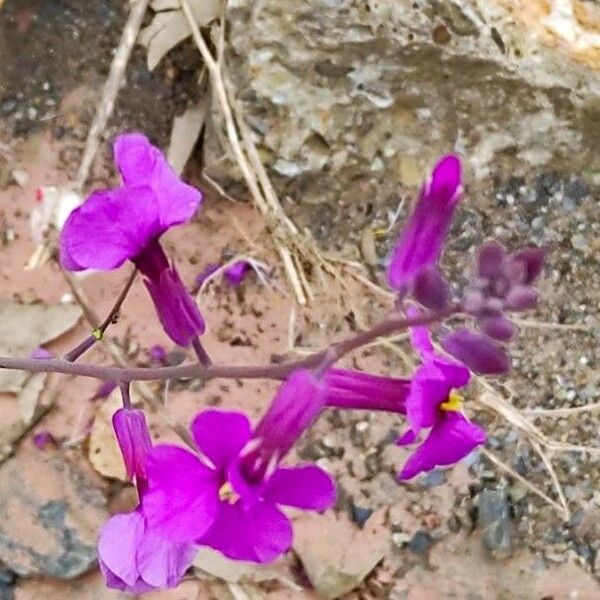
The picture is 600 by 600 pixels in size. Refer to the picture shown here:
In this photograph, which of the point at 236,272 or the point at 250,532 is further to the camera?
the point at 236,272

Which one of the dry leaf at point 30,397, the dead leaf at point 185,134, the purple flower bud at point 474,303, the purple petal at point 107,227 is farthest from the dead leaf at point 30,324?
the purple flower bud at point 474,303

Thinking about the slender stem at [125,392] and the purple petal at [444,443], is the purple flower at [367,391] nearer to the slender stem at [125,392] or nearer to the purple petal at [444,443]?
the purple petal at [444,443]

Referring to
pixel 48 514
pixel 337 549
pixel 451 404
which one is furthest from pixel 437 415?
pixel 48 514

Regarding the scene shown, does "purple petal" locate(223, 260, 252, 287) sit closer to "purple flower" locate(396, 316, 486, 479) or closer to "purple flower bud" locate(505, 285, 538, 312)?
"purple flower" locate(396, 316, 486, 479)

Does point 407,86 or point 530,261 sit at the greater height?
point 530,261

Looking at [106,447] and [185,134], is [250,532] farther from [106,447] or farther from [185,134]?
[185,134]

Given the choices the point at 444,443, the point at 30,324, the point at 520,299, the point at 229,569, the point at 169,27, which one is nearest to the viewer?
the point at 520,299

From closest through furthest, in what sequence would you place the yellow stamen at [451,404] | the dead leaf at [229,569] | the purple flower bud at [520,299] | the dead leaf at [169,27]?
the purple flower bud at [520,299], the yellow stamen at [451,404], the dead leaf at [229,569], the dead leaf at [169,27]

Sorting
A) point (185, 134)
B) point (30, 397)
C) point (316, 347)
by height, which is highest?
point (185, 134)
